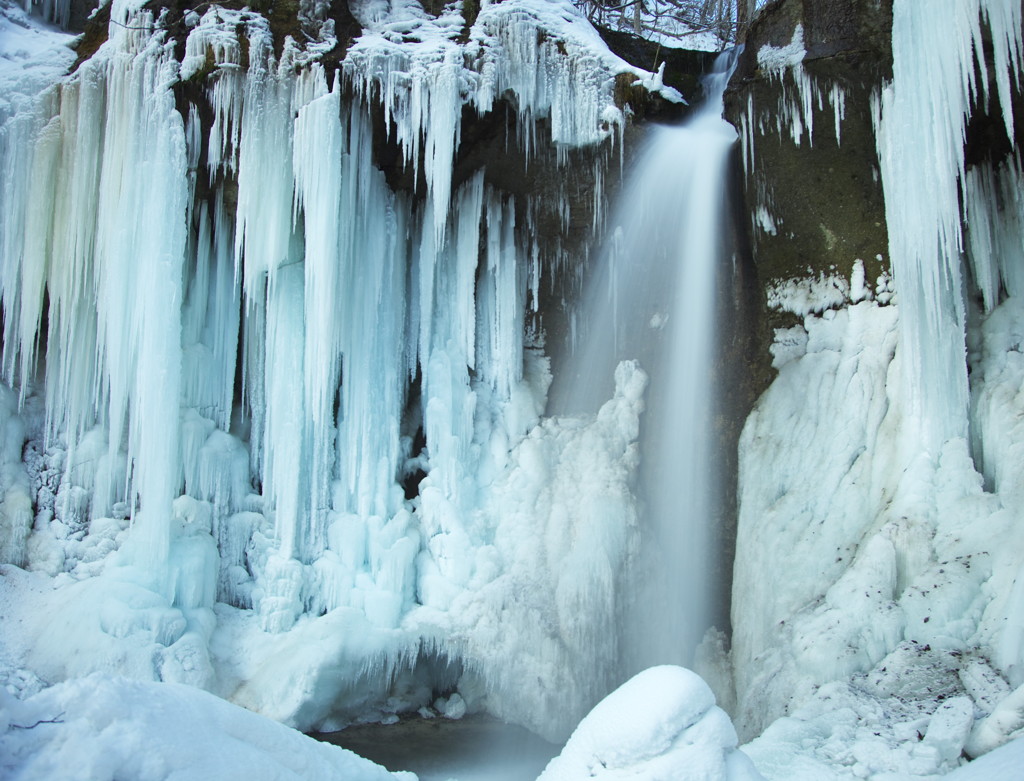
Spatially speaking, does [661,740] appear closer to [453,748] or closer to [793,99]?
[453,748]

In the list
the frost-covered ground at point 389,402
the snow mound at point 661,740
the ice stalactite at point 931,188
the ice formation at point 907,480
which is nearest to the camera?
the snow mound at point 661,740

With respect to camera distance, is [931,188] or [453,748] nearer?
[931,188]

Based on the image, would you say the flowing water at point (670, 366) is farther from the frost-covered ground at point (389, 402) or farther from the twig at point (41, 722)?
the twig at point (41, 722)

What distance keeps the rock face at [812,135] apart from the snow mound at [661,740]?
4.88m

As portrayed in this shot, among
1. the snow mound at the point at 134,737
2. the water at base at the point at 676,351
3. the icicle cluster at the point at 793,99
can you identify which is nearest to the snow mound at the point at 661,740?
the snow mound at the point at 134,737

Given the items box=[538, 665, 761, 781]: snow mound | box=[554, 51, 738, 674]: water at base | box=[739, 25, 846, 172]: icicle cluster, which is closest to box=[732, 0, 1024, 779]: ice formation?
box=[739, 25, 846, 172]: icicle cluster

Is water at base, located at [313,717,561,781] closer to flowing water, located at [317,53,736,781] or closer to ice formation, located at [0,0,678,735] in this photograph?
flowing water, located at [317,53,736,781]

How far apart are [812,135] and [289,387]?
4.92m

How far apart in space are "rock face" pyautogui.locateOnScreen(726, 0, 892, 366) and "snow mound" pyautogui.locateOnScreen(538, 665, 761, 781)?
16.0 feet

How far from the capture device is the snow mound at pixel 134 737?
2486 mm

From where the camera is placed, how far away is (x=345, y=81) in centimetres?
740

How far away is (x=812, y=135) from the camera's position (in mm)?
7102

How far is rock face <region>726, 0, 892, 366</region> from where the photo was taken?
664cm

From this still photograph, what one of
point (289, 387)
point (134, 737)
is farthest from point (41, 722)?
point (289, 387)
